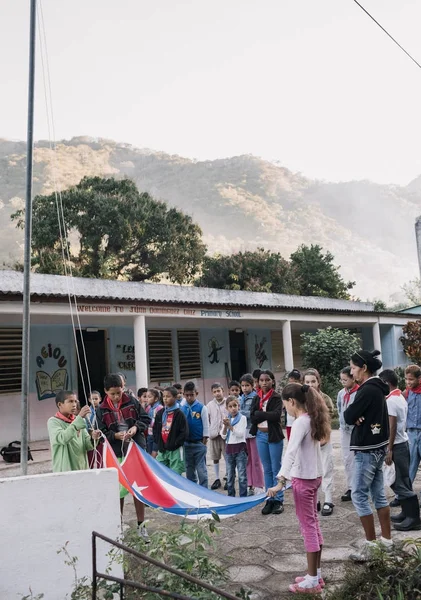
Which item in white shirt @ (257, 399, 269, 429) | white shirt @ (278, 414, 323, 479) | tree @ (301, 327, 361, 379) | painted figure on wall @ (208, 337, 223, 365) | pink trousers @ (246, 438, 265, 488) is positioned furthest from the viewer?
painted figure on wall @ (208, 337, 223, 365)

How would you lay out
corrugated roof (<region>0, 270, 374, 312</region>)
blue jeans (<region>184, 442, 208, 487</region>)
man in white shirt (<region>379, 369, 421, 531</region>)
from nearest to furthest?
man in white shirt (<region>379, 369, 421, 531</region>) → blue jeans (<region>184, 442, 208, 487</region>) → corrugated roof (<region>0, 270, 374, 312</region>)

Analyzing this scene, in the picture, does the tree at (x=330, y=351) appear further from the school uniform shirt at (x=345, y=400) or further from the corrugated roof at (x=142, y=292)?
the school uniform shirt at (x=345, y=400)

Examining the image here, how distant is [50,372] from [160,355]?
3.55 metres

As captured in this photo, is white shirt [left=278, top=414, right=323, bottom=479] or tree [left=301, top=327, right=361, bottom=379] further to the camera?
tree [left=301, top=327, right=361, bottom=379]

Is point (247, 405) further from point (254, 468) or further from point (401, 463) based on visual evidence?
point (401, 463)

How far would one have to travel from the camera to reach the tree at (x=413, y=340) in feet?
68.4

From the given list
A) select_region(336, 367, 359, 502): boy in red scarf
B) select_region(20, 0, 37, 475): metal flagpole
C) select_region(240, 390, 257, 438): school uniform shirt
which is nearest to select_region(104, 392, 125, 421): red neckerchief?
select_region(20, 0, 37, 475): metal flagpole

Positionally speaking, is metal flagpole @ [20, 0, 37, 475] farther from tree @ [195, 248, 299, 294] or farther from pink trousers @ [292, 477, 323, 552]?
tree @ [195, 248, 299, 294]

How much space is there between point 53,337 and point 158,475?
848 centimetres

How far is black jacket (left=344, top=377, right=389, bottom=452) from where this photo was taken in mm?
4555

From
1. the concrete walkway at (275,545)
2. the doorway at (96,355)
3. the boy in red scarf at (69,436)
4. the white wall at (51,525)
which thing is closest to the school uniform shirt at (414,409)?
the concrete walkway at (275,545)

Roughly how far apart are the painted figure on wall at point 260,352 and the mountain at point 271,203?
95381mm

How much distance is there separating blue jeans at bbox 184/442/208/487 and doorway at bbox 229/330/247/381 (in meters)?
11.1

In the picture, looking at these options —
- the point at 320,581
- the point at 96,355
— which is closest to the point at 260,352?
the point at 96,355
